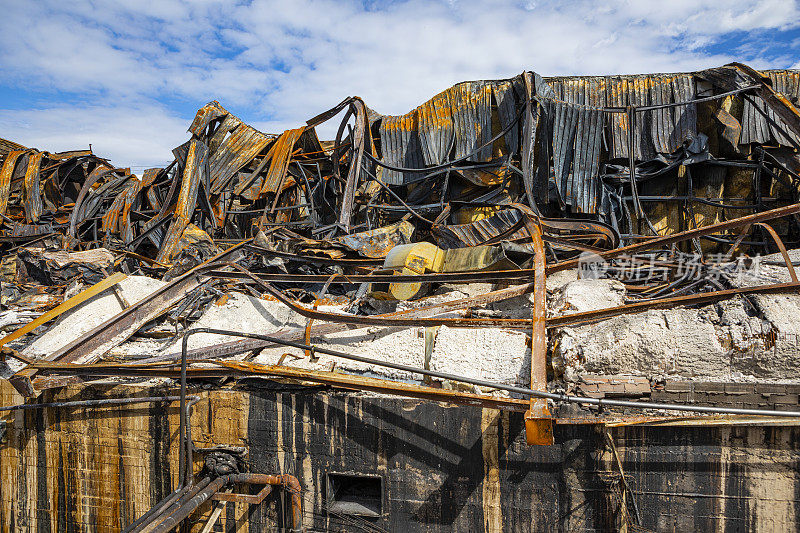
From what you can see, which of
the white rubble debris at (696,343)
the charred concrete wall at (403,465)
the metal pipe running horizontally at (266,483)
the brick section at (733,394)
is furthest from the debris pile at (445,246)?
the metal pipe running horizontally at (266,483)

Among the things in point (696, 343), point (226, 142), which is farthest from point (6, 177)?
point (696, 343)

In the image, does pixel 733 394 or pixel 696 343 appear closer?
pixel 733 394

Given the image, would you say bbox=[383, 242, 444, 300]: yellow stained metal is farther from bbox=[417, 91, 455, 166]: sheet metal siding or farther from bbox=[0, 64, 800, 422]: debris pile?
bbox=[417, 91, 455, 166]: sheet metal siding

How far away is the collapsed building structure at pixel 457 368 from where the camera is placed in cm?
321

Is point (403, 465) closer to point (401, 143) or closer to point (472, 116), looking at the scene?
point (472, 116)

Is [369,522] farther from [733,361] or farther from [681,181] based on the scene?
[681,181]

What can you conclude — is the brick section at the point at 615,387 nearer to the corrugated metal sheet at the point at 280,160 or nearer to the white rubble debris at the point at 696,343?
the white rubble debris at the point at 696,343

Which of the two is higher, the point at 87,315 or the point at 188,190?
the point at 188,190

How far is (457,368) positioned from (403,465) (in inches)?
34.0

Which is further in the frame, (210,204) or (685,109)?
(210,204)

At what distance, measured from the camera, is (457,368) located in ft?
13.0

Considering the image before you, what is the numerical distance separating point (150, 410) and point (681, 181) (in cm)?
861

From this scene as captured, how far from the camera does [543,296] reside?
411 centimetres

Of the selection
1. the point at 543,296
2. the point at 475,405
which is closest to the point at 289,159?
the point at 543,296
